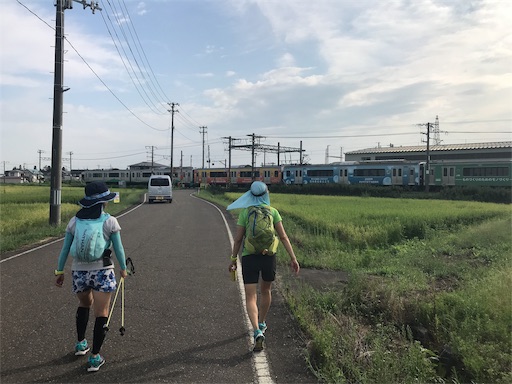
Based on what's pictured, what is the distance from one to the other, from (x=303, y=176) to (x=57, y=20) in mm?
39313

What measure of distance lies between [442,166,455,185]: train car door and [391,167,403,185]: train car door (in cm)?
402

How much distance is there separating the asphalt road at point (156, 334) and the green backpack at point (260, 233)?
105 cm

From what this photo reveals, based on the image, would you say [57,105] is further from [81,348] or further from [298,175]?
[298,175]

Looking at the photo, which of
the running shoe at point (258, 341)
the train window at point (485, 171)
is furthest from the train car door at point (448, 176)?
the running shoe at point (258, 341)

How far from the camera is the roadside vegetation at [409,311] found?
13.2 ft

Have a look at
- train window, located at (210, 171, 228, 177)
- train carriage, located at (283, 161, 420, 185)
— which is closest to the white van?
train carriage, located at (283, 161, 420, 185)

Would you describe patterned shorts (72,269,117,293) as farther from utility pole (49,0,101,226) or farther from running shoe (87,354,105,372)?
utility pole (49,0,101,226)

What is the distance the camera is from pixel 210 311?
18.1ft

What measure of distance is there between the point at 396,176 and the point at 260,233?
4115cm

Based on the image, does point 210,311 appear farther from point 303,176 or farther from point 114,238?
point 303,176

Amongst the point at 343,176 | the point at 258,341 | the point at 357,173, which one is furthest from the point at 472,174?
the point at 258,341

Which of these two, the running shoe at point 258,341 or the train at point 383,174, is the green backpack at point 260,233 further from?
the train at point 383,174

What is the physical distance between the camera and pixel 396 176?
140 feet

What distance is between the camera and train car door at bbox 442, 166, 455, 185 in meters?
40.2
